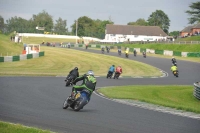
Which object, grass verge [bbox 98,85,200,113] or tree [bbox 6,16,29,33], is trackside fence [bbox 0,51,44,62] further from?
grass verge [bbox 98,85,200,113]

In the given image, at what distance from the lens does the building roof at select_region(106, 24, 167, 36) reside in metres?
130

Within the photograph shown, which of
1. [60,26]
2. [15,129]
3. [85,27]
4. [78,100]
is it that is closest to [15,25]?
[85,27]

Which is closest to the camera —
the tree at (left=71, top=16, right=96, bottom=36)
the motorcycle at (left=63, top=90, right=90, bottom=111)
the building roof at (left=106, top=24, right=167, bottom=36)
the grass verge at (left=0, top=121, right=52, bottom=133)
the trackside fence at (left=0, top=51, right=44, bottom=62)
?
the grass verge at (left=0, top=121, right=52, bottom=133)

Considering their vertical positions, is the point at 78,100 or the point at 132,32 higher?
the point at 132,32

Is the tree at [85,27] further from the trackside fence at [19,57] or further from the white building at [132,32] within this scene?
the trackside fence at [19,57]

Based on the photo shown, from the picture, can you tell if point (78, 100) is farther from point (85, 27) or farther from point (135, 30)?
point (85, 27)

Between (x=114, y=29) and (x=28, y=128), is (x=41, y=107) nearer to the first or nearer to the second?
(x=28, y=128)

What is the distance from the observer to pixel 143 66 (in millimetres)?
51875

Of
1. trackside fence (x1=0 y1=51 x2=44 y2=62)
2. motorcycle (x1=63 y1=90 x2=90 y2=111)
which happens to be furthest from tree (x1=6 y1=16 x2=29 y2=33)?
motorcycle (x1=63 y1=90 x2=90 y2=111)

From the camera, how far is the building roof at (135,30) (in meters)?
130

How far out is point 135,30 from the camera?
133500 millimetres

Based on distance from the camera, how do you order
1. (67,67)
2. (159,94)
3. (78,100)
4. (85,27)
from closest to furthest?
(78,100)
(159,94)
(67,67)
(85,27)

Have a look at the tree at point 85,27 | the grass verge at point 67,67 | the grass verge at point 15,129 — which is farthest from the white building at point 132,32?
the grass verge at point 15,129

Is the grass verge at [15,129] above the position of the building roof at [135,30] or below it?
below
